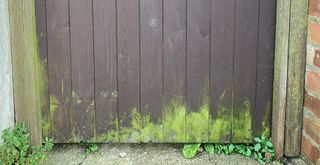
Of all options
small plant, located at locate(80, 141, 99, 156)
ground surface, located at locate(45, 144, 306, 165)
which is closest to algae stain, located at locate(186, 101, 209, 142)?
ground surface, located at locate(45, 144, 306, 165)

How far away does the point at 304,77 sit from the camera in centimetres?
368

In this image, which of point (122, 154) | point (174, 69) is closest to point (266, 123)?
point (174, 69)

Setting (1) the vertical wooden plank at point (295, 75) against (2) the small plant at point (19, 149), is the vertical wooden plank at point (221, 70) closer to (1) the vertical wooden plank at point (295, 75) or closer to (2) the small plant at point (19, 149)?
(1) the vertical wooden plank at point (295, 75)

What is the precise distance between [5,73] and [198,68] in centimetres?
120

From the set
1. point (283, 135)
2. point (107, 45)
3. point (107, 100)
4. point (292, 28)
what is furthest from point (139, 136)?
point (292, 28)

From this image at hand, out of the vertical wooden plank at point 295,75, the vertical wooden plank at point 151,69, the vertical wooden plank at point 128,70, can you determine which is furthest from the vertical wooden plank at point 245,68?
the vertical wooden plank at point 128,70

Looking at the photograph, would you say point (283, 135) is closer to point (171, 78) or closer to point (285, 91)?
point (285, 91)

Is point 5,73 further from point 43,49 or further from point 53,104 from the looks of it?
point 53,104

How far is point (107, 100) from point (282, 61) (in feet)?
3.75

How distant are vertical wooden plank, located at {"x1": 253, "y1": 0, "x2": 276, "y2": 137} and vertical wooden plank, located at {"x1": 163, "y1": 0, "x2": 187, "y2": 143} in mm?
483

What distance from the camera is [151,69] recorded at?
12.6ft

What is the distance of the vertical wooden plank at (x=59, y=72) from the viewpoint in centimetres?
375

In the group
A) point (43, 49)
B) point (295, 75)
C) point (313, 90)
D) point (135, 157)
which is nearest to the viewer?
point (313, 90)

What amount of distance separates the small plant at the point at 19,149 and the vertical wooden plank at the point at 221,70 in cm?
108
